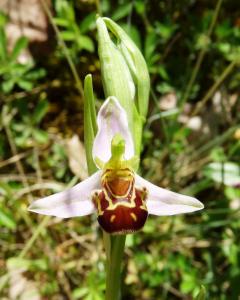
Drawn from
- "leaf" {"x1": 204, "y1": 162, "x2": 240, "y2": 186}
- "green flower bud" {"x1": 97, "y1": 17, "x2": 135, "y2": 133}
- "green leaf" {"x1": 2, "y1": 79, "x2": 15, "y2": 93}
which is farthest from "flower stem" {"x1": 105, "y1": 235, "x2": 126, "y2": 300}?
"green leaf" {"x1": 2, "y1": 79, "x2": 15, "y2": 93}

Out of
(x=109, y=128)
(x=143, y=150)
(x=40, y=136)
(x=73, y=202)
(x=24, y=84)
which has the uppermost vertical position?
(x=109, y=128)

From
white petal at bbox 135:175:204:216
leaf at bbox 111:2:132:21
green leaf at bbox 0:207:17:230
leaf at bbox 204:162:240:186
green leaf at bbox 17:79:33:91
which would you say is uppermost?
leaf at bbox 111:2:132:21

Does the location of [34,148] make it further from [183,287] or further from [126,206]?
[126,206]

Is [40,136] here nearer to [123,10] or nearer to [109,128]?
[123,10]

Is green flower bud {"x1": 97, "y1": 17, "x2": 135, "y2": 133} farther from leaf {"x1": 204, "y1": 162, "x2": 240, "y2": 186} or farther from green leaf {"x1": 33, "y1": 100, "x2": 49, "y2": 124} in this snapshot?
green leaf {"x1": 33, "y1": 100, "x2": 49, "y2": 124}

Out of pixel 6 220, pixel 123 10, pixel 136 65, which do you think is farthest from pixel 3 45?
pixel 136 65

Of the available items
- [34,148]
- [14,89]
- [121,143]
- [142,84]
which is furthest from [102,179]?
[14,89]
